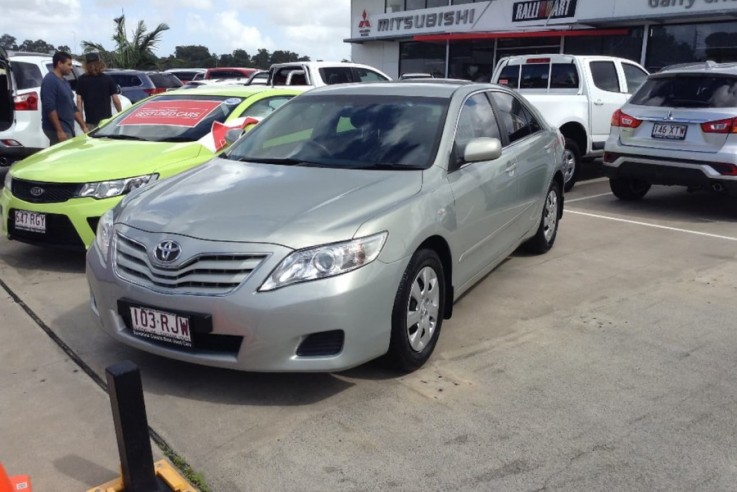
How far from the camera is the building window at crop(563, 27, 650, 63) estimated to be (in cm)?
1978

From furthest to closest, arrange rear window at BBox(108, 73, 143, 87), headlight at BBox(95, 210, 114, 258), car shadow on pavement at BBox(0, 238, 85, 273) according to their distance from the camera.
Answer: rear window at BBox(108, 73, 143, 87)
car shadow on pavement at BBox(0, 238, 85, 273)
headlight at BBox(95, 210, 114, 258)

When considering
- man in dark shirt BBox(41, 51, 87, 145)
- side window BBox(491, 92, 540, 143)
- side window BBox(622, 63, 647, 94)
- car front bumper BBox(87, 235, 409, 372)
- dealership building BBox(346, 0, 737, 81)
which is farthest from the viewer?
dealership building BBox(346, 0, 737, 81)

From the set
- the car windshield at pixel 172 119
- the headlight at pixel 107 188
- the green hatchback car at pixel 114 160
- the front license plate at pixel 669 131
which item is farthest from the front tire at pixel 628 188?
the headlight at pixel 107 188

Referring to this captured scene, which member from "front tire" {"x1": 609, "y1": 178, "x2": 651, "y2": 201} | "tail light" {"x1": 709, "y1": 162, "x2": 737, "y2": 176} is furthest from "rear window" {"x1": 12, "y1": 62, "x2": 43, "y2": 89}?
"tail light" {"x1": 709, "y1": 162, "x2": 737, "y2": 176}

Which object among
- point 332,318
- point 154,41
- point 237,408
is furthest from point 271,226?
point 154,41

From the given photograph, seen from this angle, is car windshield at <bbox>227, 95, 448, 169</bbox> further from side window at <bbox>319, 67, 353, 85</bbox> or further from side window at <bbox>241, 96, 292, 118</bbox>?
side window at <bbox>319, 67, 353, 85</bbox>

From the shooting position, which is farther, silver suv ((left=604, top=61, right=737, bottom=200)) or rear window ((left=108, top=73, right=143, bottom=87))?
rear window ((left=108, top=73, right=143, bottom=87))

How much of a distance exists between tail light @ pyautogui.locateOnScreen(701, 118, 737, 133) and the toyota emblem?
6218mm

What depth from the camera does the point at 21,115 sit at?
31.0ft

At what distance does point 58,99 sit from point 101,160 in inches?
109

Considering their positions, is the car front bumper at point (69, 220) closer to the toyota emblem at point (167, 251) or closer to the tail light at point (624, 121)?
the toyota emblem at point (167, 251)

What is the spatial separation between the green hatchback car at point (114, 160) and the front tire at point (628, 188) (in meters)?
4.62

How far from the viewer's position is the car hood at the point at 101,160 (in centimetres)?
550

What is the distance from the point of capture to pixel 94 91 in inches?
339
